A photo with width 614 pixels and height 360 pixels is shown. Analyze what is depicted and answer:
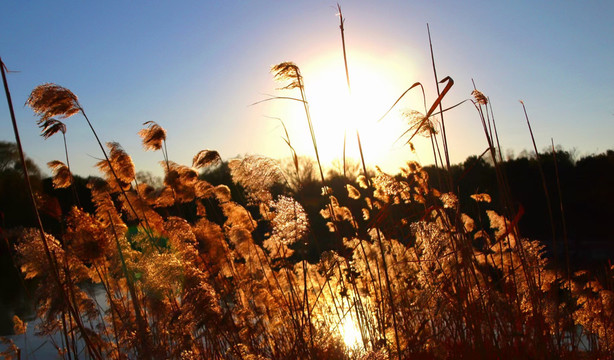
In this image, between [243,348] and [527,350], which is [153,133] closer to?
[243,348]

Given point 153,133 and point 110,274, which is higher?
point 153,133

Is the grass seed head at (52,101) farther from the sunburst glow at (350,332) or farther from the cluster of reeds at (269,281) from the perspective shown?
the sunburst glow at (350,332)

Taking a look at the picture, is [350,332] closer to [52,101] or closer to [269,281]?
[269,281]

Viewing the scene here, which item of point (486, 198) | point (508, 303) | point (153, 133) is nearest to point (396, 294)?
point (508, 303)

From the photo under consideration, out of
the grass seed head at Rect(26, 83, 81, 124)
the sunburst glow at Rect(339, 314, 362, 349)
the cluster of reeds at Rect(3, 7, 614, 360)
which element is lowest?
the sunburst glow at Rect(339, 314, 362, 349)

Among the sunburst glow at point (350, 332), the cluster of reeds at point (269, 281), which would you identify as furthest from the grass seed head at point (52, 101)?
the sunburst glow at point (350, 332)

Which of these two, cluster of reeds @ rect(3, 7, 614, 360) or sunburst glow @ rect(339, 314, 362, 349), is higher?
cluster of reeds @ rect(3, 7, 614, 360)

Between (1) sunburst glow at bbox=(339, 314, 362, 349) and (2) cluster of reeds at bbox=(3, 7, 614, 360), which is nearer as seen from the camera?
(2) cluster of reeds at bbox=(3, 7, 614, 360)

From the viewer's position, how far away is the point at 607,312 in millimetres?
3191

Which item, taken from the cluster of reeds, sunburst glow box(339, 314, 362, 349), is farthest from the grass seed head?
sunburst glow box(339, 314, 362, 349)

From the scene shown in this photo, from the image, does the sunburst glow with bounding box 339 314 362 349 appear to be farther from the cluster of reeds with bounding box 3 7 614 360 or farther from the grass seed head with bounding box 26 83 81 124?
the grass seed head with bounding box 26 83 81 124

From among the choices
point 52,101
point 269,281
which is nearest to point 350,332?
point 269,281

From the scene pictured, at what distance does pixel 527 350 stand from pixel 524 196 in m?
16.1

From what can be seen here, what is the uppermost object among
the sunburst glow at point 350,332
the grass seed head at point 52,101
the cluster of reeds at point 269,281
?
the grass seed head at point 52,101
